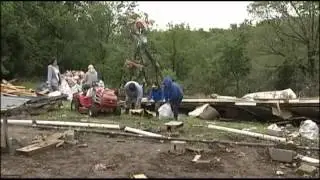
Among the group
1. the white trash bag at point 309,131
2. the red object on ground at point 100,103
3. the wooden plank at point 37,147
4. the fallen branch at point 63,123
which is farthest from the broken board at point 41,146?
the white trash bag at point 309,131

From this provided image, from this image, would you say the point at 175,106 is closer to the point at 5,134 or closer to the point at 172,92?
the point at 172,92

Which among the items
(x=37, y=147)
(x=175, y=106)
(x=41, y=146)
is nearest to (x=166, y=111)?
(x=175, y=106)

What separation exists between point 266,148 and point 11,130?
5.47m

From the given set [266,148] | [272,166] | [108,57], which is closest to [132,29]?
[266,148]

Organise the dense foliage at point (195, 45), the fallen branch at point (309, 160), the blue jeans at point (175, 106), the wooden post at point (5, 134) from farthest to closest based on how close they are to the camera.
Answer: the dense foliage at point (195, 45) → the blue jeans at point (175, 106) → the fallen branch at point (309, 160) → the wooden post at point (5, 134)

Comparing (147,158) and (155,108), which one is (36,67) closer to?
(155,108)

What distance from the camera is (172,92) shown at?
46.7 feet

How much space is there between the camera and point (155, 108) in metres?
16.5

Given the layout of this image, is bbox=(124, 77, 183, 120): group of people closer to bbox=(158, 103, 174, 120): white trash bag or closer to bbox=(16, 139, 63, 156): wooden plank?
bbox=(158, 103, 174, 120): white trash bag

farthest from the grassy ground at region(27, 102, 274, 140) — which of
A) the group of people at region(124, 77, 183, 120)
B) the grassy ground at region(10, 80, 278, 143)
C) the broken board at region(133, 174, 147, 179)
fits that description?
the broken board at region(133, 174, 147, 179)

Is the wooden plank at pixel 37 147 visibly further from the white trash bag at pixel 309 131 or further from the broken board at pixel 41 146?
the white trash bag at pixel 309 131

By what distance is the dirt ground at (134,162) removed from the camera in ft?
26.3

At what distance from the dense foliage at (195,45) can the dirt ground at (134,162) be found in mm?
20860

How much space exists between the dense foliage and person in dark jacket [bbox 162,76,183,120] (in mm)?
16384
